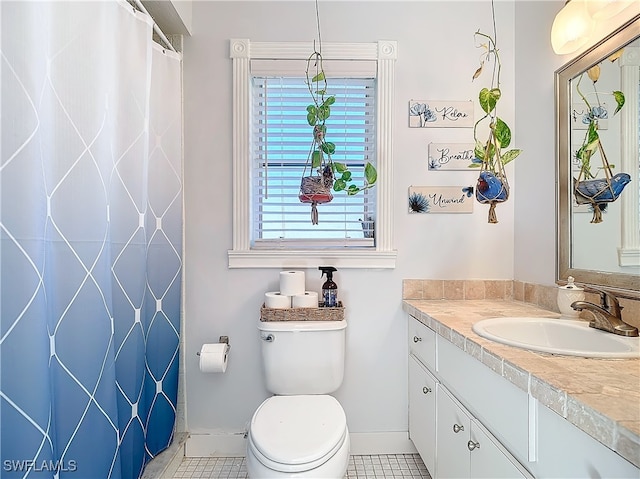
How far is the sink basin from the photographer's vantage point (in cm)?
113

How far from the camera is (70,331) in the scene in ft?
3.43

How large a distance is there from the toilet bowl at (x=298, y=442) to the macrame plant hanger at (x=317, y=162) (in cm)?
84

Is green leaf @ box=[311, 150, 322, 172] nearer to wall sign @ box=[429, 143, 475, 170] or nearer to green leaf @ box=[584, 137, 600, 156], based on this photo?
wall sign @ box=[429, 143, 475, 170]

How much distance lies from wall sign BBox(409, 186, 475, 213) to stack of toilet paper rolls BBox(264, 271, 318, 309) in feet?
2.16

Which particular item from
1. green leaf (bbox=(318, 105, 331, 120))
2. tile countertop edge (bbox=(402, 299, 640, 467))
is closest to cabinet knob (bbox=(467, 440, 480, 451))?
tile countertop edge (bbox=(402, 299, 640, 467))

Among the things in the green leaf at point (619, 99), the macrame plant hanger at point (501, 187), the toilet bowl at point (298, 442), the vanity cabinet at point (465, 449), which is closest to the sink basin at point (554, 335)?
the vanity cabinet at point (465, 449)

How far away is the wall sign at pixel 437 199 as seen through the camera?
1.94 meters

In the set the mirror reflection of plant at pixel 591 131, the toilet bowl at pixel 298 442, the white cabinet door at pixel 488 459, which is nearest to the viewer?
the white cabinet door at pixel 488 459

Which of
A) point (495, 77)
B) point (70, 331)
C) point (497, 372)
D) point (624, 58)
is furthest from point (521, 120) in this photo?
point (70, 331)

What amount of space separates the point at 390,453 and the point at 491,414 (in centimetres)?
106

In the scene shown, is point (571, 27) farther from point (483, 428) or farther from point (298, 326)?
point (298, 326)

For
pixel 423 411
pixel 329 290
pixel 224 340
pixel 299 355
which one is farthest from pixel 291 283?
pixel 423 411

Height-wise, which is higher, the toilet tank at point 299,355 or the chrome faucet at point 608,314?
the chrome faucet at point 608,314

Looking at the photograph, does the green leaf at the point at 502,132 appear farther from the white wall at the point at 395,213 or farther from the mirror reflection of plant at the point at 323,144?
the mirror reflection of plant at the point at 323,144
